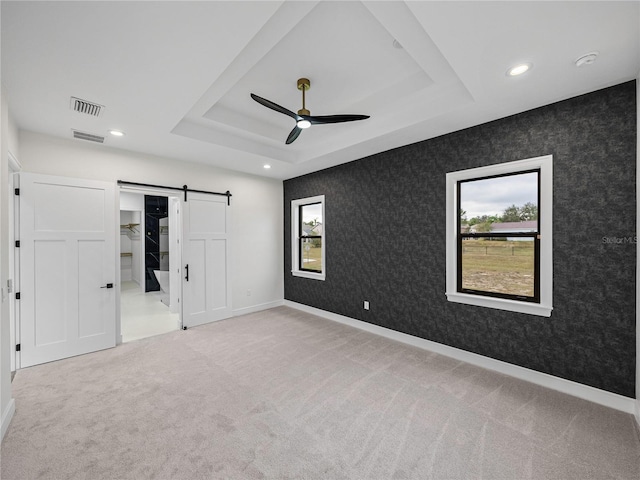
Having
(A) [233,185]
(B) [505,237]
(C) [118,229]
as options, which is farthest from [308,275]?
(B) [505,237]

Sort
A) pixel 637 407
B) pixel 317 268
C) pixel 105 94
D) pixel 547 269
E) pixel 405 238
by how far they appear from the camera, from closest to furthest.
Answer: pixel 637 407, pixel 105 94, pixel 547 269, pixel 405 238, pixel 317 268

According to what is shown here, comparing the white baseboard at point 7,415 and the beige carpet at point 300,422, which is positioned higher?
the white baseboard at point 7,415

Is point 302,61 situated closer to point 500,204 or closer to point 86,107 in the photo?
point 86,107

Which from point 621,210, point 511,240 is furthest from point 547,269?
point 621,210

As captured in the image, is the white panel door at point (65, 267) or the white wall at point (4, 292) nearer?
the white wall at point (4, 292)

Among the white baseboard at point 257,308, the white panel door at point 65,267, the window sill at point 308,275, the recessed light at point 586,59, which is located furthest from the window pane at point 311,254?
the recessed light at point 586,59

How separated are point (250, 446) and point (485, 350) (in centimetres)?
256

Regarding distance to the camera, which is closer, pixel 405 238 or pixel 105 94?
pixel 105 94

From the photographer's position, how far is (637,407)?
7.07ft

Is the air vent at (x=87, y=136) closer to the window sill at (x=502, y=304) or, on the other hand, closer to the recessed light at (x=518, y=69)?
the recessed light at (x=518, y=69)

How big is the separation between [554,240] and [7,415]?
4.77 meters

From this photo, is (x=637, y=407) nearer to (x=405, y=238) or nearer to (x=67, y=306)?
(x=405, y=238)

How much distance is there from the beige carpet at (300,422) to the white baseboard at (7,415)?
5 cm

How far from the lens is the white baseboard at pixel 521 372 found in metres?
2.30
